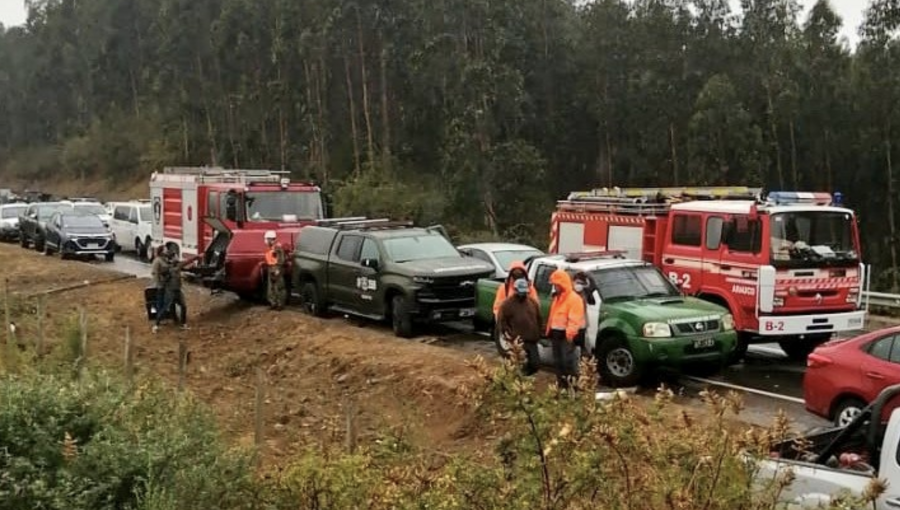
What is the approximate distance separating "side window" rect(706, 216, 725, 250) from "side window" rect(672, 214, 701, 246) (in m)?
0.18

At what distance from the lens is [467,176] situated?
4234 centimetres

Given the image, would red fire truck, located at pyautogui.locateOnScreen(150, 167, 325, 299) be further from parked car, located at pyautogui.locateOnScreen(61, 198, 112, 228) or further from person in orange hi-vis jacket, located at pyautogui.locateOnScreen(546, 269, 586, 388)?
parked car, located at pyautogui.locateOnScreen(61, 198, 112, 228)

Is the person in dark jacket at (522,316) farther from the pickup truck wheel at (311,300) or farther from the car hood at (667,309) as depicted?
the pickup truck wheel at (311,300)

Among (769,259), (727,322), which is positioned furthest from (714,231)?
(727,322)

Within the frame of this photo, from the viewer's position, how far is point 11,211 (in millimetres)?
40094

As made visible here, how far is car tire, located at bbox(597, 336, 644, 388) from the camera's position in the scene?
12.4 meters

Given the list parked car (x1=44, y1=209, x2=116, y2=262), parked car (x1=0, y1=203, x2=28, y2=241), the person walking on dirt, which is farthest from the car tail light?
parked car (x1=0, y1=203, x2=28, y2=241)

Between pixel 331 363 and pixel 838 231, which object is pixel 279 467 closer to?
pixel 331 363

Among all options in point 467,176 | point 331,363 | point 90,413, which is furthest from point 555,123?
point 90,413

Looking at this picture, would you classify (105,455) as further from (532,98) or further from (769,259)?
(532,98)

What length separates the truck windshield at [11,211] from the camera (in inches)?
1555

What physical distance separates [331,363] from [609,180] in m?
36.1

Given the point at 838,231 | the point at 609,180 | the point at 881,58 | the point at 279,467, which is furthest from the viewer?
the point at 609,180

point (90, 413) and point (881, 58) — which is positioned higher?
point (881, 58)
